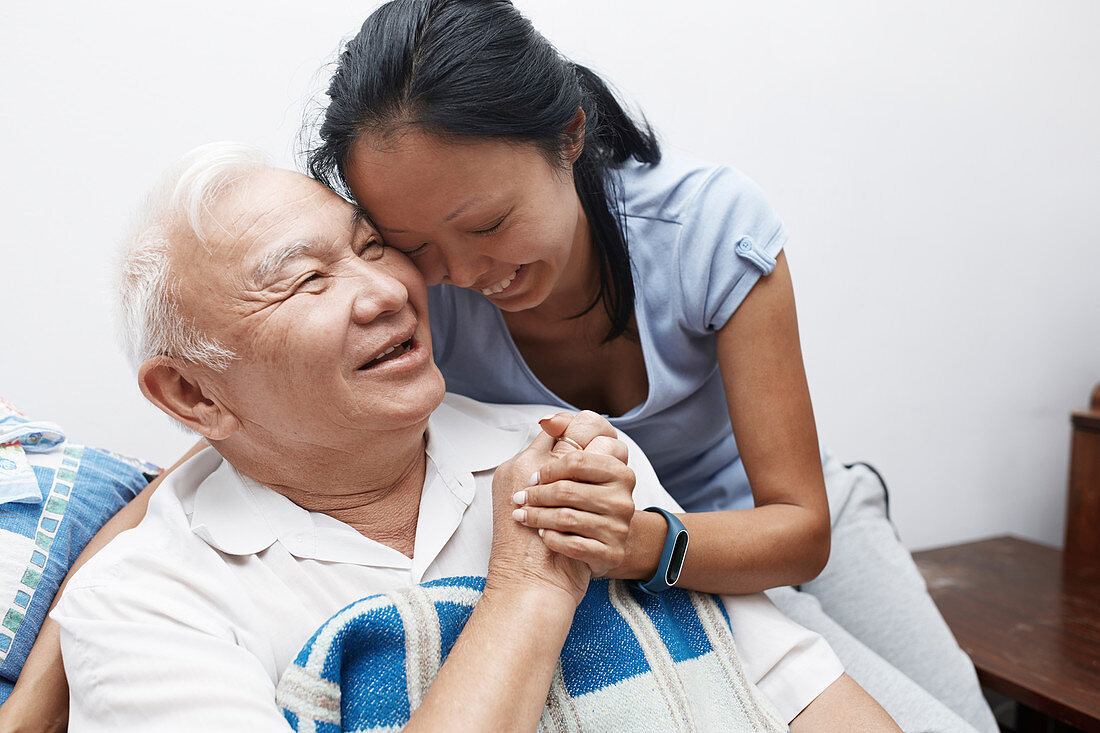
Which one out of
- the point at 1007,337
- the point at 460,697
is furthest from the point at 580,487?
the point at 1007,337

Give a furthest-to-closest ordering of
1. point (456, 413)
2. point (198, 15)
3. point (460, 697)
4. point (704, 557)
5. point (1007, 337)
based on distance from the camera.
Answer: point (1007, 337) → point (198, 15) → point (456, 413) → point (704, 557) → point (460, 697)

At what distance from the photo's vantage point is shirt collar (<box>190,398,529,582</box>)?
1109mm

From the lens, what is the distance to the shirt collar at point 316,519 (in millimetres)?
1109

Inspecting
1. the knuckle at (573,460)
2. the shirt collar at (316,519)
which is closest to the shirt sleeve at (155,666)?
the shirt collar at (316,519)

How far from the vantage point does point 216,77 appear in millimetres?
1706

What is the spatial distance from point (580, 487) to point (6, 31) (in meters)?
1.38

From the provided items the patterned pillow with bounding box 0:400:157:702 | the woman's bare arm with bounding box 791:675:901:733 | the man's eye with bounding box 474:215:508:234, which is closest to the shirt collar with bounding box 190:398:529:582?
the patterned pillow with bounding box 0:400:157:702

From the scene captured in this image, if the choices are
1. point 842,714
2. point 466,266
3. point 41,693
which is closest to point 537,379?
point 466,266

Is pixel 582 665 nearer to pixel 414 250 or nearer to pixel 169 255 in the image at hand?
pixel 414 250

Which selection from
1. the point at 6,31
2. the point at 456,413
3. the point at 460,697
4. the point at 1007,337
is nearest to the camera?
the point at 460,697

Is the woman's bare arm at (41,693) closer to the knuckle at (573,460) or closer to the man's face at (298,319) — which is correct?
the man's face at (298,319)

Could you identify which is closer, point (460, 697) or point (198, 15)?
point (460, 697)

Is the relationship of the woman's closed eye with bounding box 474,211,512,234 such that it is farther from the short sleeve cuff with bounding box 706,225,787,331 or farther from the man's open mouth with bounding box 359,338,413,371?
the short sleeve cuff with bounding box 706,225,787,331

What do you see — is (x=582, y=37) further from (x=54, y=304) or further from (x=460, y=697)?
(x=460, y=697)
